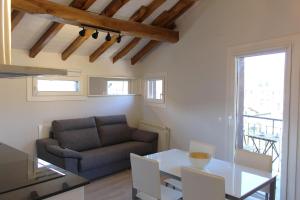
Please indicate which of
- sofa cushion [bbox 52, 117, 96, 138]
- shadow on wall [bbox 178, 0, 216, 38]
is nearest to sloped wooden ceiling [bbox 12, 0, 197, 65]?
shadow on wall [bbox 178, 0, 216, 38]

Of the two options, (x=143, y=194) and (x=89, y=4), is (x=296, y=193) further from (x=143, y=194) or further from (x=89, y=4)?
(x=89, y=4)

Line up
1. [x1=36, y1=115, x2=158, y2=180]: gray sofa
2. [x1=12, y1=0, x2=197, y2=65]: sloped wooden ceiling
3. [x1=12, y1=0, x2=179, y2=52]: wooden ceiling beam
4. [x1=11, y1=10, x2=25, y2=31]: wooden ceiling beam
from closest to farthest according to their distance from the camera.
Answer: [x1=12, y1=0, x2=179, y2=52]: wooden ceiling beam
[x1=12, y1=0, x2=197, y2=65]: sloped wooden ceiling
[x1=11, y1=10, x2=25, y2=31]: wooden ceiling beam
[x1=36, y1=115, x2=158, y2=180]: gray sofa

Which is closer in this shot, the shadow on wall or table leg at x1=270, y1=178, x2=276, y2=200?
table leg at x1=270, y1=178, x2=276, y2=200

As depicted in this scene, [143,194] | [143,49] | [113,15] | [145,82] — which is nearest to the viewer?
[143,194]

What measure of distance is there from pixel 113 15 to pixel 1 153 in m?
2.50

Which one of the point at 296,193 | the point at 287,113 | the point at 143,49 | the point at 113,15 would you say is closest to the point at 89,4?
the point at 113,15

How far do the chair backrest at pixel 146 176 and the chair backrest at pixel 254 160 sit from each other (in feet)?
3.55

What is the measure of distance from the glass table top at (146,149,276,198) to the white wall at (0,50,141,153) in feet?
7.96

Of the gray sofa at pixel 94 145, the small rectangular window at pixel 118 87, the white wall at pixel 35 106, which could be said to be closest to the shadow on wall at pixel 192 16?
the white wall at pixel 35 106

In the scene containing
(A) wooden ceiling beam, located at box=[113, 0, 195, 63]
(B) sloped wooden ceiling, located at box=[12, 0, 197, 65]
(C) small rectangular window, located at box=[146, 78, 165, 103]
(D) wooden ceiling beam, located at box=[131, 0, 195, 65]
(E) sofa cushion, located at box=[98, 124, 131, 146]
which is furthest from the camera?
(C) small rectangular window, located at box=[146, 78, 165, 103]

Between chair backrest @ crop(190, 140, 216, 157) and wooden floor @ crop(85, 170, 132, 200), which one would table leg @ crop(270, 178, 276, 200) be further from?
wooden floor @ crop(85, 170, 132, 200)

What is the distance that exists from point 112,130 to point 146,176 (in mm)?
2655

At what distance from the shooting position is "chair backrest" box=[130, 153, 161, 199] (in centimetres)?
214

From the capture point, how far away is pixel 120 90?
214 inches
